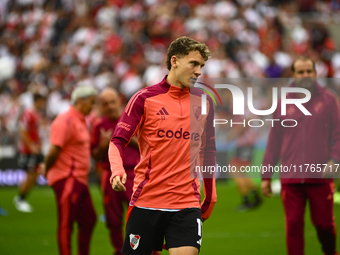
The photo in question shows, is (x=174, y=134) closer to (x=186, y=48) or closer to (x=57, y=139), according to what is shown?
(x=186, y=48)

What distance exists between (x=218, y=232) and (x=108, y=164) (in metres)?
3.09

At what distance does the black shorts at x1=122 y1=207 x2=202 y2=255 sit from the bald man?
222 centimetres

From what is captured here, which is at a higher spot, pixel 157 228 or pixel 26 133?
pixel 26 133

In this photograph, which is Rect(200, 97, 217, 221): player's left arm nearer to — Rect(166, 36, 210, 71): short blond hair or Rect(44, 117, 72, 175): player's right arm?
Rect(166, 36, 210, 71): short blond hair

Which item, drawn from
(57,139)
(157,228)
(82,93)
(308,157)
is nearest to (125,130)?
(157,228)

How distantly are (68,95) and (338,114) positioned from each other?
47.0ft

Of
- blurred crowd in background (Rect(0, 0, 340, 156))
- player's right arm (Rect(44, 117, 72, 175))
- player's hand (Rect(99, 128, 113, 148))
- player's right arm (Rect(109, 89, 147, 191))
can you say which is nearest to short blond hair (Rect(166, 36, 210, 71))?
player's right arm (Rect(109, 89, 147, 191))

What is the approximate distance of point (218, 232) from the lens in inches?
344

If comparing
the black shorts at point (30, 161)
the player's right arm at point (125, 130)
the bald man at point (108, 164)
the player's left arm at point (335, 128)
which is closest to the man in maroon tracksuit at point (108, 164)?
the bald man at point (108, 164)

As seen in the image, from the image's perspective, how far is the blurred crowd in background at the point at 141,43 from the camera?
17.6m

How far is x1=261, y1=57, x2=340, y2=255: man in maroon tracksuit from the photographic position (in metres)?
5.26

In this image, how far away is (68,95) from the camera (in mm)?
18578

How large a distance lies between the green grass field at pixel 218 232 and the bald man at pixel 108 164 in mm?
1248

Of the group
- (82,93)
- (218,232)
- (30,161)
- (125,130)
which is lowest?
(218,232)
